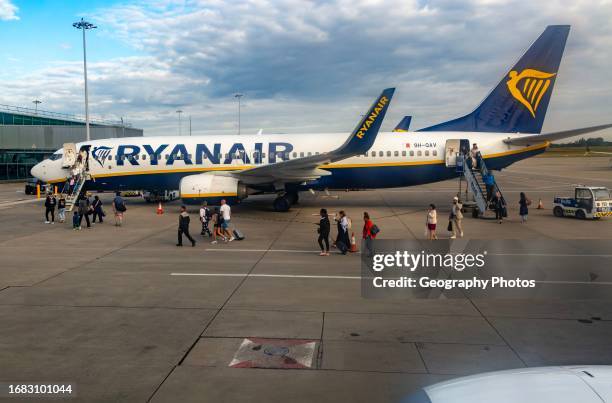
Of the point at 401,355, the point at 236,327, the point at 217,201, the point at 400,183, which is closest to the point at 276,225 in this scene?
the point at 217,201

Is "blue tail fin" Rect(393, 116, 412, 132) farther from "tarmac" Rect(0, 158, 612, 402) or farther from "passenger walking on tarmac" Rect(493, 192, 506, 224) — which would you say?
"tarmac" Rect(0, 158, 612, 402)

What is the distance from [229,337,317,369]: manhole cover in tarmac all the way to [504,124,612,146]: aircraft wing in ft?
68.5

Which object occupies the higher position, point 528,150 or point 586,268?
point 528,150

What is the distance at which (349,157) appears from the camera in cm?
2489

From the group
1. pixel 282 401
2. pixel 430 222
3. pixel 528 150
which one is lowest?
pixel 282 401

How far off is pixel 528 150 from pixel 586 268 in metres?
14.4

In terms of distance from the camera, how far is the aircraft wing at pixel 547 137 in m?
22.1

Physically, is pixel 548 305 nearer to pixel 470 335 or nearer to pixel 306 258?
pixel 470 335

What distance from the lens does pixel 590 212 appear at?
72.1ft

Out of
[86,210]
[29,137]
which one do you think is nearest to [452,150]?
[86,210]

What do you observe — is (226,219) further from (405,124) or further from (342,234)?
(405,124)

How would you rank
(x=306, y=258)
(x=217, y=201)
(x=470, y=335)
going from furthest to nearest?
1. (x=217, y=201)
2. (x=306, y=258)
3. (x=470, y=335)

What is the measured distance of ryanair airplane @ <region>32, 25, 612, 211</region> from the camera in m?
25.5

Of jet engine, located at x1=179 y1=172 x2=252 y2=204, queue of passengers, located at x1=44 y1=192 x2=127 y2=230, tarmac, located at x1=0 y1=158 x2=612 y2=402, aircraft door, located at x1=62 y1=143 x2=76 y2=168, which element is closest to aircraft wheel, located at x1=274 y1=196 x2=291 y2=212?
jet engine, located at x1=179 y1=172 x2=252 y2=204
